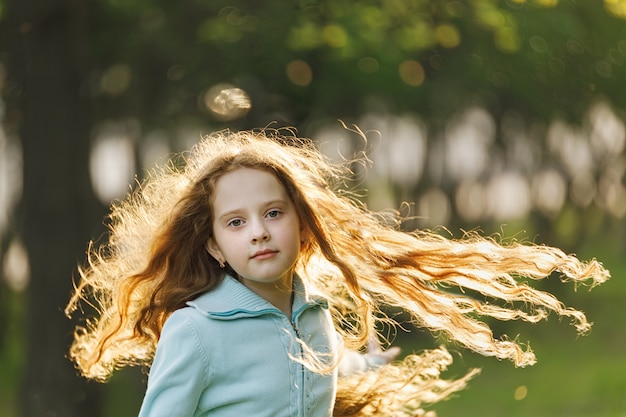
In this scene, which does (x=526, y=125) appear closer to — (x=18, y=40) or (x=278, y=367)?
(x=18, y=40)

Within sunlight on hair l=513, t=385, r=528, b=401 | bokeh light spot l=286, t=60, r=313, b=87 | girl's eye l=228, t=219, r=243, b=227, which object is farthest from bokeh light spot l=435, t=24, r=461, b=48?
girl's eye l=228, t=219, r=243, b=227

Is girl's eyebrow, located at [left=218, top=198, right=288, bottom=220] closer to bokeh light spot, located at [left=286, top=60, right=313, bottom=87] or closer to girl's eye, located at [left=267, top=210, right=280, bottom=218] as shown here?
girl's eye, located at [left=267, top=210, right=280, bottom=218]

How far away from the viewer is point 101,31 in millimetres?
11133

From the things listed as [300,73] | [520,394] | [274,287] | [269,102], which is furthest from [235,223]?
[300,73]

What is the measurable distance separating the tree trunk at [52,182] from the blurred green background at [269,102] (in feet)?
0.04

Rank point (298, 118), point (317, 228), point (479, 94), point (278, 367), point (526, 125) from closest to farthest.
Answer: point (278, 367) < point (317, 228) < point (298, 118) < point (479, 94) < point (526, 125)

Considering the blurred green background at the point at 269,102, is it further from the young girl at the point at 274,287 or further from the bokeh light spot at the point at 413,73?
the young girl at the point at 274,287

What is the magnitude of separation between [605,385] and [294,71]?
5330 mm

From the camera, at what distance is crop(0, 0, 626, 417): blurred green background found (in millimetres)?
8758

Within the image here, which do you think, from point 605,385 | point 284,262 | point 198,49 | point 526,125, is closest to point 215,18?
point 198,49

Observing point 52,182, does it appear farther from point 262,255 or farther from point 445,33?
point 262,255

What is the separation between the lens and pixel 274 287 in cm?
380

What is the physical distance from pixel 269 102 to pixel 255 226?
8.84 m

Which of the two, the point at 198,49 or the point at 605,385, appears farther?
the point at 605,385
